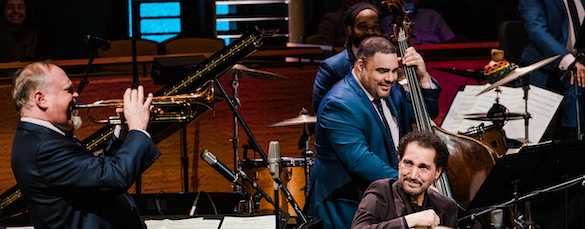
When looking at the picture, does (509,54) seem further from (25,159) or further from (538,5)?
(25,159)

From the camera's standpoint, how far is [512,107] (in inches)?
329

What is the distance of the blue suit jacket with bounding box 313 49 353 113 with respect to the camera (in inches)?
300

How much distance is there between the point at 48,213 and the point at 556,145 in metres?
2.58

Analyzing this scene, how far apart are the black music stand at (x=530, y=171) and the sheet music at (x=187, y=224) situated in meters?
1.26

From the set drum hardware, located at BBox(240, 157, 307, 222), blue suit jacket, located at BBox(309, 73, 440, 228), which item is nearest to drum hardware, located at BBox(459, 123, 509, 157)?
drum hardware, located at BBox(240, 157, 307, 222)

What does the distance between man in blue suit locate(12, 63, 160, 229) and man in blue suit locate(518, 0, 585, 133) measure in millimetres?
3942

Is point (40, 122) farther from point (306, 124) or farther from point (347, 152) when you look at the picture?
point (306, 124)

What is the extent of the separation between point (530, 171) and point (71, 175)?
235 centimetres

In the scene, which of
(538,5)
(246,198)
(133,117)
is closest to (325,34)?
(538,5)

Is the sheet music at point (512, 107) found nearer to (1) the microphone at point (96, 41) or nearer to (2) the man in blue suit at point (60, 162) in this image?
(1) the microphone at point (96, 41)

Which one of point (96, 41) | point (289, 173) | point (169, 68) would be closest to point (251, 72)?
point (169, 68)

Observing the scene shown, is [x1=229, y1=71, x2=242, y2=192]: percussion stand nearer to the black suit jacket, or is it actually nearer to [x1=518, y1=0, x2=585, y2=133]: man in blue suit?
[x1=518, y1=0, x2=585, y2=133]: man in blue suit

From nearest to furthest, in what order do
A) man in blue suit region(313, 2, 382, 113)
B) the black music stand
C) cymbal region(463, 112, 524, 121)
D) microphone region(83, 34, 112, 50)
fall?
the black music stand → man in blue suit region(313, 2, 382, 113) → microphone region(83, 34, 112, 50) → cymbal region(463, 112, 524, 121)

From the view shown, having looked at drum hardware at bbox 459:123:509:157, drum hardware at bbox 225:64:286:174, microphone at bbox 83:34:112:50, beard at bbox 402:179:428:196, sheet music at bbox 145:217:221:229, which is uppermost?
microphone at bbox 83:34:112:50
